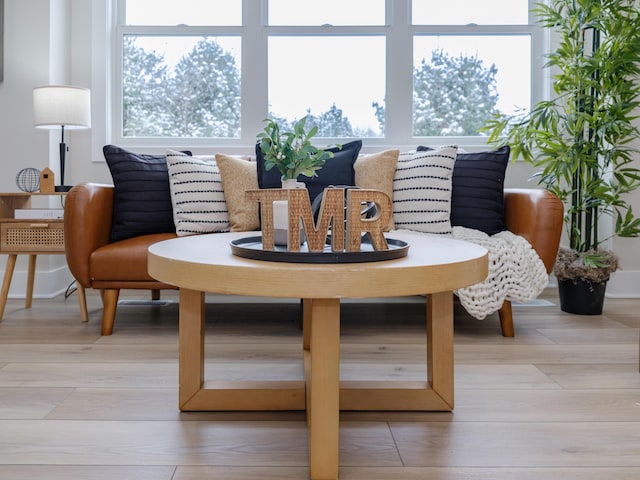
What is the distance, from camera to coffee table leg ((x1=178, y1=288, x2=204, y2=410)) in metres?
1.45

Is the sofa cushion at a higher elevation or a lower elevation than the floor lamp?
lower

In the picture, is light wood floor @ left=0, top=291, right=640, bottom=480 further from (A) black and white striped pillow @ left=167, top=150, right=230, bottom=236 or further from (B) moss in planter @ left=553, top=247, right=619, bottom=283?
(A) black and white striped pillow @ left=167, top=150, right=230, bottom=236

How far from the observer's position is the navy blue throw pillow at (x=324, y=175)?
8.41 ft

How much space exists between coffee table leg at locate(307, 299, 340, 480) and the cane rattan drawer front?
1.89 meters

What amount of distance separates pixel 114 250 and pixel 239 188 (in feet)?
2.10

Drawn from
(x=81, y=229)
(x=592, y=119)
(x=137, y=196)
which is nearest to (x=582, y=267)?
(x=592, y=119)

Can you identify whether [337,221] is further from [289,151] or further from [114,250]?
[114,250]

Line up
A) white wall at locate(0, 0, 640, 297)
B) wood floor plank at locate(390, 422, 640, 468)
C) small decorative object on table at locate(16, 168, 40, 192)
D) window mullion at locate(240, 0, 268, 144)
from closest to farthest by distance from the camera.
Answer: wood floor plank at locate(390, 422, 640, 468) < small decorative object on table at locate(16, 168, 40, 192) < white wall at locate(0, 0, 640, 297) < window mullion at locate(240, 0, 268, 144)

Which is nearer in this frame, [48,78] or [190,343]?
[190,343]

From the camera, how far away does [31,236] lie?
2.56 m

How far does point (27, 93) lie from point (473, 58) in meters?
2.68

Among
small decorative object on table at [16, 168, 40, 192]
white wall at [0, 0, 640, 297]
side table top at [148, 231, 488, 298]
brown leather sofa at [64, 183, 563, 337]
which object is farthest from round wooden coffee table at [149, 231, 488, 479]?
white wall at [0, 0, 640, 297]

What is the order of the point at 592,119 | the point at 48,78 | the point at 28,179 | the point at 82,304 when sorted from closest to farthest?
the point at 82,304
the point at 592,119
the point at 28,179
the point at 48,78

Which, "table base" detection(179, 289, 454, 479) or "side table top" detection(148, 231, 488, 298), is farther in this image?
"table base" detection(179, 289, 454, 479)
